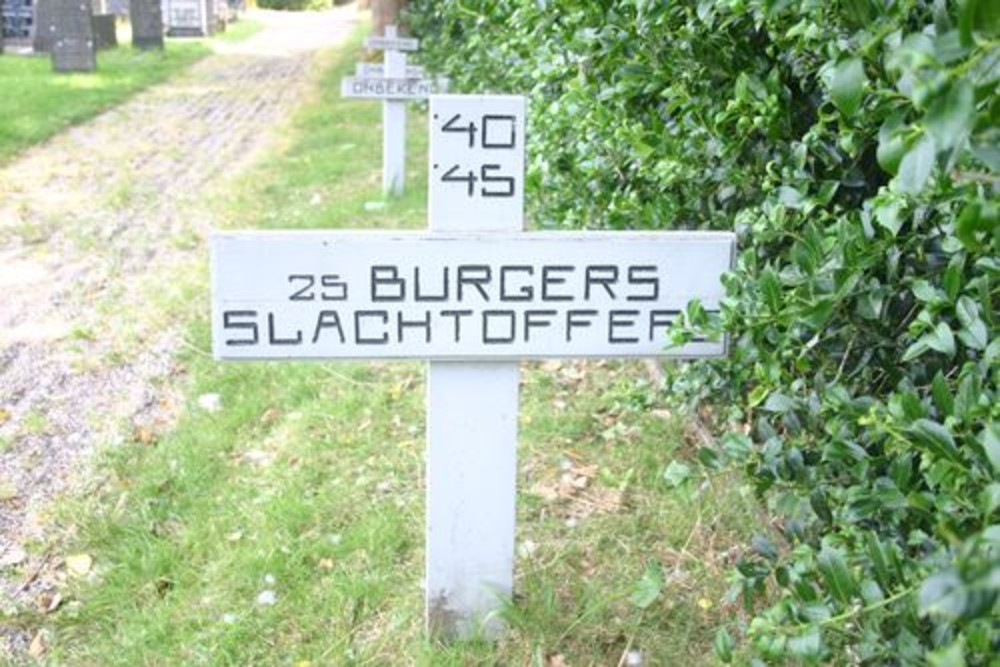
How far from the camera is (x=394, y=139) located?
27.9 feet

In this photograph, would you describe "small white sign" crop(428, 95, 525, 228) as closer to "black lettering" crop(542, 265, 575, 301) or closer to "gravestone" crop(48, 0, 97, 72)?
"black lettering" crop(542, 265, 575, 301)

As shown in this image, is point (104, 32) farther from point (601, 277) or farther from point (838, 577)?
point (838, 577)

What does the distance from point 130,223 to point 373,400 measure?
164 inches

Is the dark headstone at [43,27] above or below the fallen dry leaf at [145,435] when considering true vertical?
above

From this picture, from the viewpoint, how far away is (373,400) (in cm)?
444

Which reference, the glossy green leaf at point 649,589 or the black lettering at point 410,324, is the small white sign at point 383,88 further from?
the glossy green leaf at point 649,589

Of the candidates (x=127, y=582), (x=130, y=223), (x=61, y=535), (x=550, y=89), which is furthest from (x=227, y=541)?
(x=130, y=223)

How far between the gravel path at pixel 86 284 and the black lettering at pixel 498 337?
1.59 metres

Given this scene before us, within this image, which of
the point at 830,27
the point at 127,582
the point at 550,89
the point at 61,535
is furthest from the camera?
the point at 550,89

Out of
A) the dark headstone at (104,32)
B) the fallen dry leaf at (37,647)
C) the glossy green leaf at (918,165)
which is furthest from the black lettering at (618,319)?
the dark headstone at (104,32)

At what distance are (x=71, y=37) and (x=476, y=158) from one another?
15.4 metres

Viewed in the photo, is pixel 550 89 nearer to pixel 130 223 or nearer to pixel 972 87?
pixel 972 87

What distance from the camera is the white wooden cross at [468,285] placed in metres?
2.31

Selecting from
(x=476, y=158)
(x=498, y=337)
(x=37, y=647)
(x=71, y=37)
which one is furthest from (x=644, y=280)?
(x=71, y=37)
